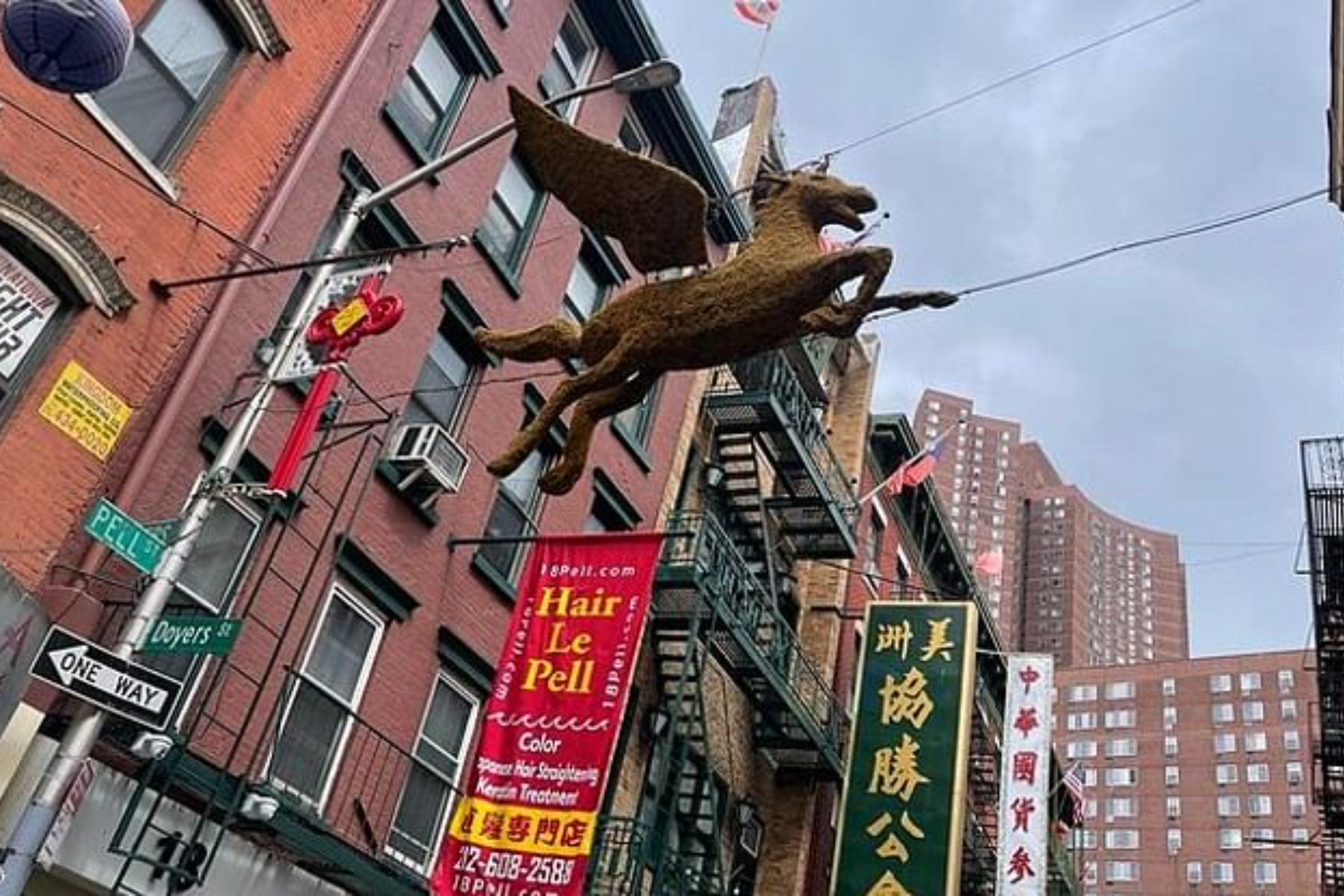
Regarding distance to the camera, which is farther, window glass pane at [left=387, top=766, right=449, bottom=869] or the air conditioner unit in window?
the air conditioner unit in window

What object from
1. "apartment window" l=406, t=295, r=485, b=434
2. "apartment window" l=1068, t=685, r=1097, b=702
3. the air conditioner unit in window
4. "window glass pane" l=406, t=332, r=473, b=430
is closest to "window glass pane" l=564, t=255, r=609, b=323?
"apartment window" l=406, t=295, r=485, b=434

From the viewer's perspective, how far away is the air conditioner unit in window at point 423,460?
503 inches

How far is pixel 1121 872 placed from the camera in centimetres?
9150

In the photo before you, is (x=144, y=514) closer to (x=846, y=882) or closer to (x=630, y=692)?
(x=630, y=692)

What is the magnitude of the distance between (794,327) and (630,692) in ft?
34.2

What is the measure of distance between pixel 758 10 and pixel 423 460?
9.68m

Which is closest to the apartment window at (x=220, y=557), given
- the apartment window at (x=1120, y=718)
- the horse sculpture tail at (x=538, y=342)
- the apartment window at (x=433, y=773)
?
the apartment window at (x=433, y=773)

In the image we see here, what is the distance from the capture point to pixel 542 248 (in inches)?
652

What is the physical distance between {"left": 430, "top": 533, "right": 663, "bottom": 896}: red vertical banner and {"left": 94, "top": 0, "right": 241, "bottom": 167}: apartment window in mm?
5288

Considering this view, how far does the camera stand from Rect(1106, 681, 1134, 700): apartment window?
325ft

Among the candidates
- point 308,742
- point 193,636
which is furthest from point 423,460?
point 193,636

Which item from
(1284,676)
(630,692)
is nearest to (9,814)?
(630,692)

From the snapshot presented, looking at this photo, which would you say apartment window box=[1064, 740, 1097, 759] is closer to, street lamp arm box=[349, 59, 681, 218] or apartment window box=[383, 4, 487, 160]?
apartment window box=[383, 4, 487, 160]

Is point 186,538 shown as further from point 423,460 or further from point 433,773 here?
point 433,773
